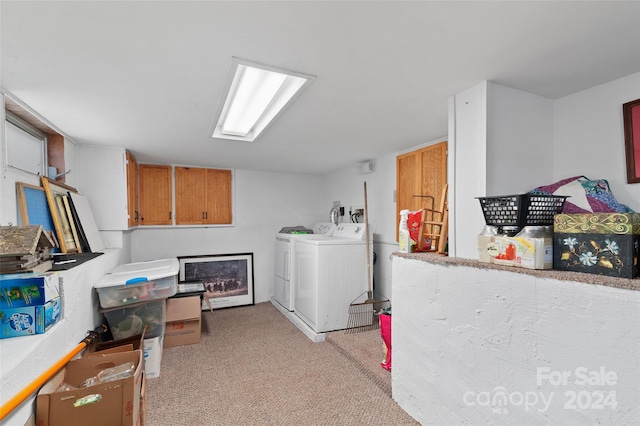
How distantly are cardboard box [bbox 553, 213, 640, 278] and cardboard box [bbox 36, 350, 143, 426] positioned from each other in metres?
2.14

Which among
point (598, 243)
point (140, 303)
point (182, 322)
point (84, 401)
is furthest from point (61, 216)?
point (598, 243)

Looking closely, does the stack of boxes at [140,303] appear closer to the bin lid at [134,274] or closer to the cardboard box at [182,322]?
the bin lid at [134,274]

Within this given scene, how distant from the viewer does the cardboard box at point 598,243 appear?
999 mm

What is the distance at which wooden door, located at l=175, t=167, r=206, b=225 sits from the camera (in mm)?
4094

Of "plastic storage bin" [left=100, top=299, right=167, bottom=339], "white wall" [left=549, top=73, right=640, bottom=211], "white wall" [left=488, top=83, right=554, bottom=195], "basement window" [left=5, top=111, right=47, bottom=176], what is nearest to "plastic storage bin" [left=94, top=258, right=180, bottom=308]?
"plastic storage bin" [left=100, top=299, right=167, bottom=339]

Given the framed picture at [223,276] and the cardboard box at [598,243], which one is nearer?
the cardboard box at [598,243]

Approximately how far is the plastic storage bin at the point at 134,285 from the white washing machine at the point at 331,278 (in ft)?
4.79

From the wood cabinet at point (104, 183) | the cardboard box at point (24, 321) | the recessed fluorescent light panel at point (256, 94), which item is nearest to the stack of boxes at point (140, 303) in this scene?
the wood cabinet at point (104, 183)

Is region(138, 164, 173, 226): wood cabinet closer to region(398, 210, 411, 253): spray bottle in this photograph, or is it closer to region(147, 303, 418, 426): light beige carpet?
region(147, 303, 418, 426): light beige carpet

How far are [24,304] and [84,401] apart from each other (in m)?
0.55

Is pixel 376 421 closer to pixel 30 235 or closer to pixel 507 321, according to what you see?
pixel 507 321

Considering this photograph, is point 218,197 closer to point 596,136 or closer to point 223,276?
point 223,276

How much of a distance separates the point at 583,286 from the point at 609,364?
268mm

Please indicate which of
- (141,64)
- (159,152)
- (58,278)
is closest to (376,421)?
(58,278)
